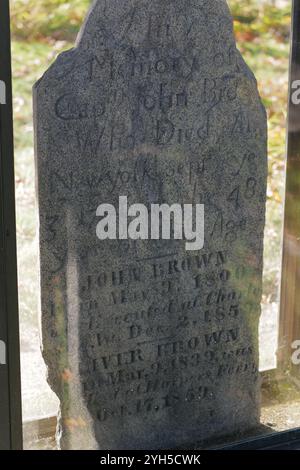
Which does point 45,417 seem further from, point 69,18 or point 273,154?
point 69,18

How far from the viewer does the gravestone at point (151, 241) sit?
2314mm

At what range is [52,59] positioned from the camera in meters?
4.04

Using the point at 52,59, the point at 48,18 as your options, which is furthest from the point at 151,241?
the point at 48,18

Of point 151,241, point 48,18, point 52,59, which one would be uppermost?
point 48,18

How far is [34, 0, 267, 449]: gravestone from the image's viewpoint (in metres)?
2.31

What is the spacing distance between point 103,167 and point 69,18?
89.1 inches

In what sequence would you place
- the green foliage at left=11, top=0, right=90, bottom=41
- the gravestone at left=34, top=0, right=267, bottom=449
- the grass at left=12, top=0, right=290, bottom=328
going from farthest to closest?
1. the green foliage at left=11, top=0, right=90, bottom=41
2. the grass at left=12, top=0, right=290, bottom=328
3. the gravestone at left=34, top=0, right=267, bottom=449

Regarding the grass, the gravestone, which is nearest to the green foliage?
the grass

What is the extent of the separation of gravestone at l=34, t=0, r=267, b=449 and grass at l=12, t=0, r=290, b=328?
916 mm

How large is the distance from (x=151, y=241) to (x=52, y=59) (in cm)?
193

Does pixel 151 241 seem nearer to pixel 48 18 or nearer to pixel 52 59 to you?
pixel 52 59

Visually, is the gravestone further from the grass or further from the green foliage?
the green foliage

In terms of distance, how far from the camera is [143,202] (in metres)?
2.47
